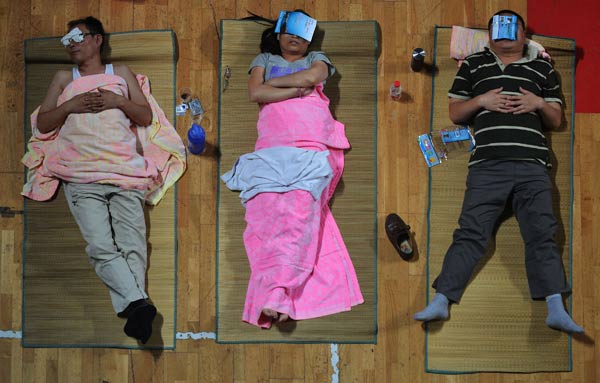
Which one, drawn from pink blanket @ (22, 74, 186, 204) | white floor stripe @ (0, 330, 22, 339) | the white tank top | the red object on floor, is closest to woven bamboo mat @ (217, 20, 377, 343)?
pink blanket @ (22, 74, 186, 204)

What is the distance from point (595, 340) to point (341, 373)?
45.5 inches

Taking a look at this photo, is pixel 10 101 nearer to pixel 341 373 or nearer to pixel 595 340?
pixel 341 373

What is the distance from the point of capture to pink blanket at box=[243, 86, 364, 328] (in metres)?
2.77

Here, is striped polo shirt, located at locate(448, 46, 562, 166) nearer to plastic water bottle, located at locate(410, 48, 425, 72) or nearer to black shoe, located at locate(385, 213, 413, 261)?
plastic water bottle, located at locate(410, 48, 425, 72)

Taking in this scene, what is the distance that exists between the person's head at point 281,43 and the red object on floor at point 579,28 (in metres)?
1.10

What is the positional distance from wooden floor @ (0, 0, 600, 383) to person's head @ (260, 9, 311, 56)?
0.65ft

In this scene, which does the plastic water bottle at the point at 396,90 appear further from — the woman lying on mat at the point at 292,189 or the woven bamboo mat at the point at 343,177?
the woman lying on mat at the point at 292,189

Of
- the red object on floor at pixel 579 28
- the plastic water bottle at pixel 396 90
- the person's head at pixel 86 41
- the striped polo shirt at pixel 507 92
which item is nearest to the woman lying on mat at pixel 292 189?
the plastic water bottle at pixel 396 90

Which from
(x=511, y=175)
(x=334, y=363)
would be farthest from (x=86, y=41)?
(x=511, y=175)

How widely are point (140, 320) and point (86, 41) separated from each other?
1286 millimetres

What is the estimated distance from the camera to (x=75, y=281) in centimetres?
296

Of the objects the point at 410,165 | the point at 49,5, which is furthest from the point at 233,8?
the point at 410,165

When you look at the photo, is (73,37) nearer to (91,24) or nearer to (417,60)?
(91,24)

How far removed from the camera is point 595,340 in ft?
9.59
